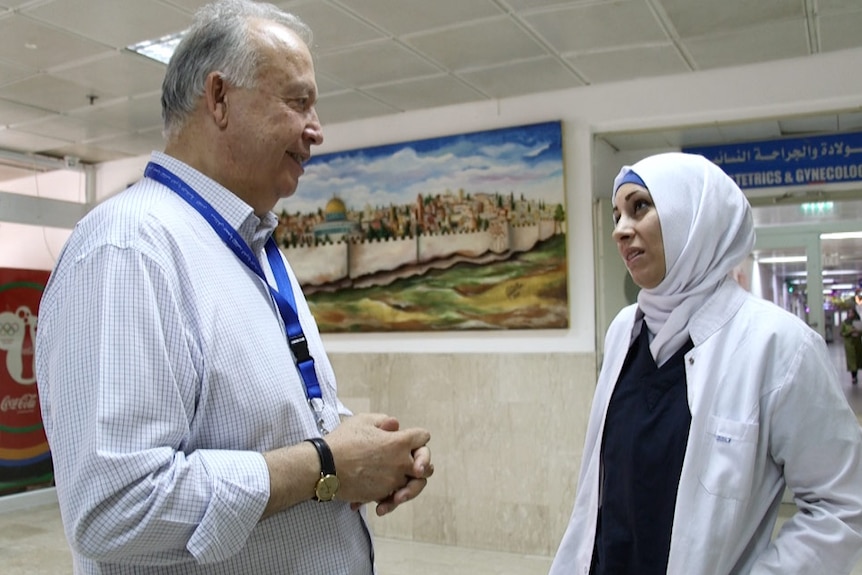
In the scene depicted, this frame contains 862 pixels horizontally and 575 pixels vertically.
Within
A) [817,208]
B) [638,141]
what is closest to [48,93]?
[638,141]

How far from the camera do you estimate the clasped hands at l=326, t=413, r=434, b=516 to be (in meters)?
1.18

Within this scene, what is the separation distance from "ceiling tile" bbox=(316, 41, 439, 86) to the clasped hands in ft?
11.7

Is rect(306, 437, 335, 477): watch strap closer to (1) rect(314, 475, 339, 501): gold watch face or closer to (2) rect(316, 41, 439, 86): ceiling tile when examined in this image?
(1) rect(314, 475, 339, 501): gold watch face

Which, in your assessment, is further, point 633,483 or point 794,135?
point 794,135

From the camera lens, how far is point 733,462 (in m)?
1.52

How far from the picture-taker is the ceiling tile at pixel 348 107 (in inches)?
215

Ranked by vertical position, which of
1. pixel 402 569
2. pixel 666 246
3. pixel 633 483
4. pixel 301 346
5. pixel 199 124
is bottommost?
pixel 402 569

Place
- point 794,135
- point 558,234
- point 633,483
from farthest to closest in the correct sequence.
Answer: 1. point 794,135
2. point 558,234
3. point 633,483

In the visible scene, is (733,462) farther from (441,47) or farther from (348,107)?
(348,107)

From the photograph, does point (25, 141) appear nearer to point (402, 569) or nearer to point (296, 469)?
point (402, 569)

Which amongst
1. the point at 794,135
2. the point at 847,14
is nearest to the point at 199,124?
the point at 847,14

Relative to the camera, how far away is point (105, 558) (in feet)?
3.31

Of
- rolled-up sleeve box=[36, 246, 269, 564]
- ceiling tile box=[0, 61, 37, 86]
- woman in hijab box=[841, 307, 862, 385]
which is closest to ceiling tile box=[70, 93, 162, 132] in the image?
ceiling tile box=[0, 61, 37, 86]

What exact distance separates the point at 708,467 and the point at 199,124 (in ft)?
4.07
